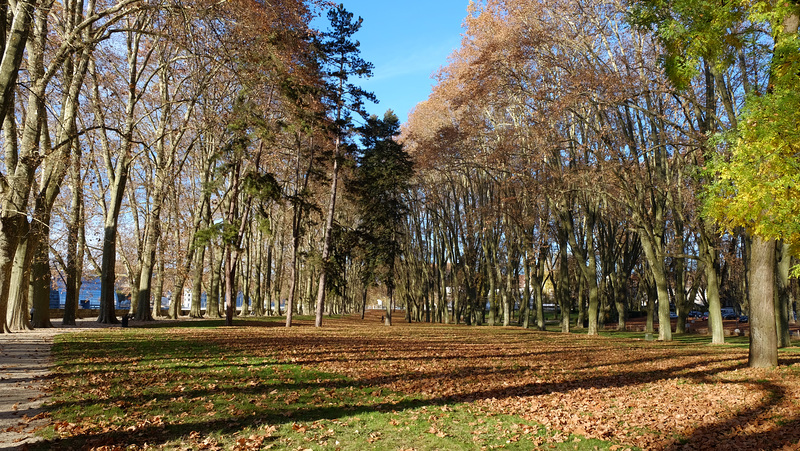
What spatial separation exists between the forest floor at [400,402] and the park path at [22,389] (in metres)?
0.21

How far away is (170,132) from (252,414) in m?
18.3

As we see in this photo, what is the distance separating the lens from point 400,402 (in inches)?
343

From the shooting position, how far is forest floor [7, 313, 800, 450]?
6.66 meters

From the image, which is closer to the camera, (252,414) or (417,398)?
(252,414)

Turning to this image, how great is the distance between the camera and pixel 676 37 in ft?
39.7

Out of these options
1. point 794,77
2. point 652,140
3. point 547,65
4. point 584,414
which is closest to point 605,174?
point 652,140

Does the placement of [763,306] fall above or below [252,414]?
above

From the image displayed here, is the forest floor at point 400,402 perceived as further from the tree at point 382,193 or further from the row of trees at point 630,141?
the tree at point 382,193

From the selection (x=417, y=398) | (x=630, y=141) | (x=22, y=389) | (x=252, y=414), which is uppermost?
(x=630, y=141)

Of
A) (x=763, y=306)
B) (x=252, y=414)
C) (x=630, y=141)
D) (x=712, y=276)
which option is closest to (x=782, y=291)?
(x=712, y=276)

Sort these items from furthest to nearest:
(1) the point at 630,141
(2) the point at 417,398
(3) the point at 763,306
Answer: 1. (1) the point at 630,141
2. (3) the point at 763,306
3. (2) the point at 417,398

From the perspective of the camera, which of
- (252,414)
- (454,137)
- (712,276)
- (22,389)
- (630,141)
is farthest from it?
(454,137)

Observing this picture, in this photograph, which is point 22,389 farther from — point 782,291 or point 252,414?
point 782,291

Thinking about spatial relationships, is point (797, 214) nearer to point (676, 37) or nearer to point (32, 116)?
point (676, 37)
